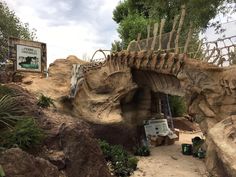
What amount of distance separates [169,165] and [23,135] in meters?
7.55

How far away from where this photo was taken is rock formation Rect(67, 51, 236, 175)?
12664 millimetres

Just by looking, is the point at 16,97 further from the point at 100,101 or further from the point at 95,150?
the point at 100,101

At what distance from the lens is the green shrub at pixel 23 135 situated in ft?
23.7

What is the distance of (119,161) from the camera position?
12664mm

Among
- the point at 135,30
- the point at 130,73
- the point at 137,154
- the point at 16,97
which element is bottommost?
the point at 137,154

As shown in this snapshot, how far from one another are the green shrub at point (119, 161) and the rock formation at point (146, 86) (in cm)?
192

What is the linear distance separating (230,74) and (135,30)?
43.6 ft

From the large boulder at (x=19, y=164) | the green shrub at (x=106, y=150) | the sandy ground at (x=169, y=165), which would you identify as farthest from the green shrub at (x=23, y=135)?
the green shrub at (x=106, y=150)

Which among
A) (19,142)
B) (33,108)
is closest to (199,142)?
(33,108)

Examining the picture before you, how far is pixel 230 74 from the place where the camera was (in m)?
11.9

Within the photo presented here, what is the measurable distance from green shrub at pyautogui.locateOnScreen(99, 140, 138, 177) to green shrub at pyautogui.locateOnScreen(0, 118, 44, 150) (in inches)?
187

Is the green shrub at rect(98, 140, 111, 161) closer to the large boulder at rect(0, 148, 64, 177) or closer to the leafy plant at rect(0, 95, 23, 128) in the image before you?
the leafy plant at rect(0, 95, 23, 128)

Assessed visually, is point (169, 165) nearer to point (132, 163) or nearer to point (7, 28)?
point (132, 163)

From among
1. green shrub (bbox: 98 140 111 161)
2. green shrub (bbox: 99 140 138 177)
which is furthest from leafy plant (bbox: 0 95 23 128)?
green shrub (bbox: 98 140 111 161)
